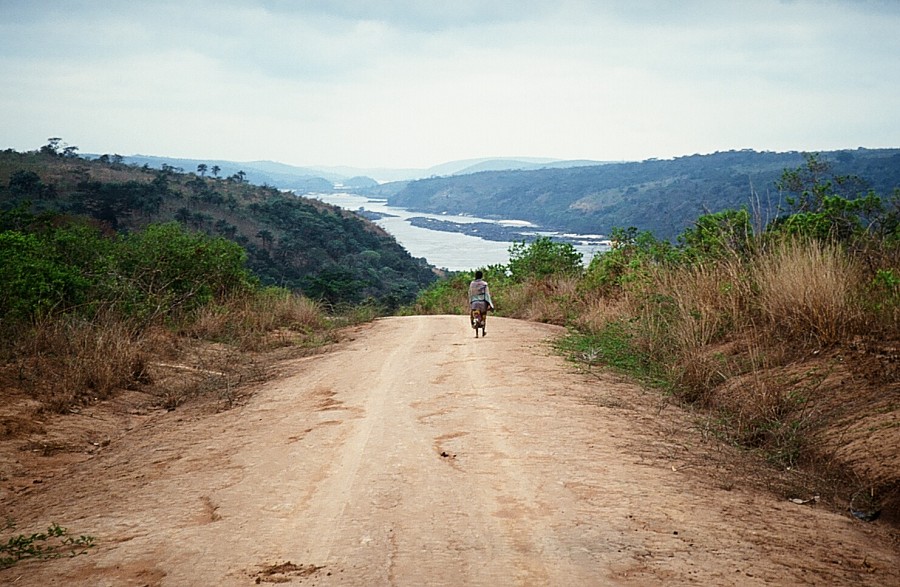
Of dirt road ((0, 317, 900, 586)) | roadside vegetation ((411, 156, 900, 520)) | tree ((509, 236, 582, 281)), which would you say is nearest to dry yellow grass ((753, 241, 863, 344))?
roadside vegetation ((411, 156, 900, 520))

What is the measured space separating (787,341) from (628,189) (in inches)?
3947

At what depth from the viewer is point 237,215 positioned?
6081 cm

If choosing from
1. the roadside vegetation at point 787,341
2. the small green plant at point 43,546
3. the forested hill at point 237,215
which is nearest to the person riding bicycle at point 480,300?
the roadside vegetation at point 787,341

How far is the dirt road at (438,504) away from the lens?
146 inches

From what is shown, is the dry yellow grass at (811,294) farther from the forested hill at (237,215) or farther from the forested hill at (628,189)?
the forested hill at (628,189)

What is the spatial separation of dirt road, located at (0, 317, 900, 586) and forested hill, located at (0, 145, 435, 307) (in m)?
29.3

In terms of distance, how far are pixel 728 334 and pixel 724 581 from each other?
646 cm

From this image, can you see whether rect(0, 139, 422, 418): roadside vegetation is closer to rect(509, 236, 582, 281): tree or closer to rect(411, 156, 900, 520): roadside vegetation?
rect(411, 156, 900, 520): roadside vegetation

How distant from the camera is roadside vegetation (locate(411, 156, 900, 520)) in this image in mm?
5879

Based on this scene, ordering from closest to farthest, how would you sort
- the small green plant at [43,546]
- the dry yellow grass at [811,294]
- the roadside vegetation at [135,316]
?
the small green plant at [43,546]
the dry yellow grass at [811,294]
the roadside vegetation at [135,316]

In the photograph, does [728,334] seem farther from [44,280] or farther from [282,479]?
[44,280]

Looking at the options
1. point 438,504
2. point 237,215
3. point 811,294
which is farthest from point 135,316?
point 237,215

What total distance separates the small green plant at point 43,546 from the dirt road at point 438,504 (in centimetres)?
12

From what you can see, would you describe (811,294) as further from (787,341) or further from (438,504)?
(438,504)
